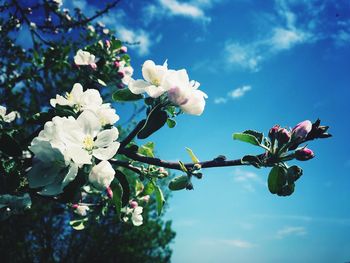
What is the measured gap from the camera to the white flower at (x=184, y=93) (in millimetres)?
1239

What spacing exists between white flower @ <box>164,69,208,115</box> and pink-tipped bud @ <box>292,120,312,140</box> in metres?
0.41

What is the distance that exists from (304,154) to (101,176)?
0.84m

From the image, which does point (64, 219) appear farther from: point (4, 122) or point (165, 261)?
point (4, 122)

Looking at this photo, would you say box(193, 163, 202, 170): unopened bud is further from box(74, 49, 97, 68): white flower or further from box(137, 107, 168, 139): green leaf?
box(74, 49, 97, 68): white flower

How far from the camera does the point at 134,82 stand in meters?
1.37

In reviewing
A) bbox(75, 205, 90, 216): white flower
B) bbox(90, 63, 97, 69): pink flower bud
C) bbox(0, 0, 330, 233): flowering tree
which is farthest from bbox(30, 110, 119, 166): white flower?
bbox(75, 205, 90, 216): white flower

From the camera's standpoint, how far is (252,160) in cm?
127

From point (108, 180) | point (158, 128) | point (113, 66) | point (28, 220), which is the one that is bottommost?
point (108, 180)

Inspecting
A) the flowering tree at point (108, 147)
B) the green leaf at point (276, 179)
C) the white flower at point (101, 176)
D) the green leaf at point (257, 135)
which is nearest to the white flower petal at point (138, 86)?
the flowering tree at point (108, 147)

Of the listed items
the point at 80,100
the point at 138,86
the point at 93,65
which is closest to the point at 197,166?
the point at 138,86

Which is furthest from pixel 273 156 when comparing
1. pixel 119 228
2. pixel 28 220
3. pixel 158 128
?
pixel 119 228

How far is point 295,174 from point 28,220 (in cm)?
1329

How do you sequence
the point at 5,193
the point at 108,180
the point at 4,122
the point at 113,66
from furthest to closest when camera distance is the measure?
the point at 113,66 < the point at 4,122 < the point at 5,193 < the point at 108,180

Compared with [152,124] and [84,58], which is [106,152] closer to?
[152,124]
